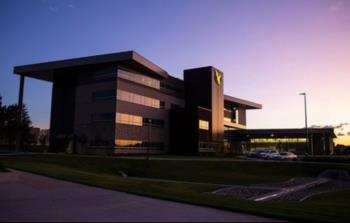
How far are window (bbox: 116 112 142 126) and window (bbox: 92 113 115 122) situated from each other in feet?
3.13

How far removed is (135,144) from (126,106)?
6.40 metres

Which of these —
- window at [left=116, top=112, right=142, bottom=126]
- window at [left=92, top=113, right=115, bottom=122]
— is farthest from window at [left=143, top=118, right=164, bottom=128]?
window at [left=92, top=113, right=115, bottom=122]

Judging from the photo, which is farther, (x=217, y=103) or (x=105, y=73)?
(x=217, y=103)

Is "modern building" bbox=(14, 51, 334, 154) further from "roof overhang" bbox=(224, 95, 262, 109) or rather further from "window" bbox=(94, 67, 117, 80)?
"roof overhang" bbox=(224, 95, 262, 109)

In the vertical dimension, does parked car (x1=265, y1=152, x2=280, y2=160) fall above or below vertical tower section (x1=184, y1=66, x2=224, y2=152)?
below

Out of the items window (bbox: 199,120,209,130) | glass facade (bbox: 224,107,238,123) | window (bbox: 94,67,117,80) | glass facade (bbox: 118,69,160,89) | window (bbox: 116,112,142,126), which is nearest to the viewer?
window (bbox: 116,112,142,126)

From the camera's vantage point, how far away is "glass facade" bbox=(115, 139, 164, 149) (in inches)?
2138

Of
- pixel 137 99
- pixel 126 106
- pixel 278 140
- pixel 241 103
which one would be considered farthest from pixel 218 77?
pixel 278 140

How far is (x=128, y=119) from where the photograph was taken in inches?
2231

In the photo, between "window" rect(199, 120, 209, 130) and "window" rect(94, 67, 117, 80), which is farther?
"window" rect(199, 120, 209, 130)

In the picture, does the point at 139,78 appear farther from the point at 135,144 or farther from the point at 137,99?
the point at 135,144

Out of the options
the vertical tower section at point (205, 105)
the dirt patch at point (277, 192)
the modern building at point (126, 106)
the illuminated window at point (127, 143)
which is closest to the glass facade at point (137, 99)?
the modern building at point (126, 106)

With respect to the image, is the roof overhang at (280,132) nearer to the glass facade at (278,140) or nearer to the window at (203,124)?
the glass facade at (278,140)

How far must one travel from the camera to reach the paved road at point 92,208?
368 inches
